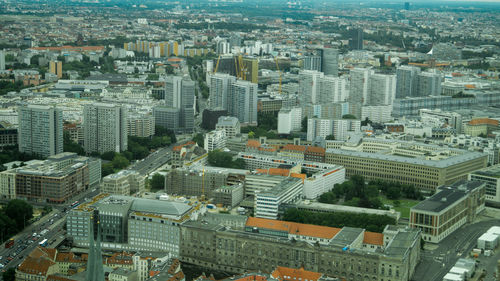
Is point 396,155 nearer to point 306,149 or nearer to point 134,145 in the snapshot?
point 306,149

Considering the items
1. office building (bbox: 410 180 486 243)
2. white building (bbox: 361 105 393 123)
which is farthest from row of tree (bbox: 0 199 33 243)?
white building (bbox: 361 105 393 123)

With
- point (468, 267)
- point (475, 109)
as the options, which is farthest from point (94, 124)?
point (475, 109)

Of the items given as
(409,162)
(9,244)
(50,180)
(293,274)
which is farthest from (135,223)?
(409,162)

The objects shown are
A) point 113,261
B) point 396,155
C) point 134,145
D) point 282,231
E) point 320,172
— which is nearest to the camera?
point 113,261

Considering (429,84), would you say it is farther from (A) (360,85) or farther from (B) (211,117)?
(B) (211,117)

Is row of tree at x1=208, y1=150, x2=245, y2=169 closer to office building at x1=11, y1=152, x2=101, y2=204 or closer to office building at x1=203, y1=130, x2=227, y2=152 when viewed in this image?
office building at x1=203, y1=130, x2=227, y2=152

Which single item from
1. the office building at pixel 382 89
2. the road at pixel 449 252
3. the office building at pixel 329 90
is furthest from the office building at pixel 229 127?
the road at pixel 449 252
